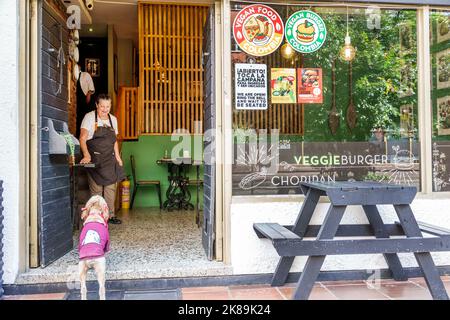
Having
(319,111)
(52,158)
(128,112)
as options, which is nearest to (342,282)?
(319,111)

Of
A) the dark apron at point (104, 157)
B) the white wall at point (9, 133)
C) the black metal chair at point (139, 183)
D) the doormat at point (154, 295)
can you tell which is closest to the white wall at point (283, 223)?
the doormat at point (154, 295)

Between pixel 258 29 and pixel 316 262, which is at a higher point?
pixel 258 29

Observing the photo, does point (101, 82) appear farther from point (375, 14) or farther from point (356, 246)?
point (356, 246)

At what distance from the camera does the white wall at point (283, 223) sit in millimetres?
3428

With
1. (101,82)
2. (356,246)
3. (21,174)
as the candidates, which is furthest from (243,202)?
(101,82)

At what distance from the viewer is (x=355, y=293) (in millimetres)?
3207

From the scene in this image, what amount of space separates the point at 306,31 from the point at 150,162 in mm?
4663

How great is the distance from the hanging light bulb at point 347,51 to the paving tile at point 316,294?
204 cm

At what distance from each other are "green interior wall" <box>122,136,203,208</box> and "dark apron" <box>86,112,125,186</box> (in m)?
2.27

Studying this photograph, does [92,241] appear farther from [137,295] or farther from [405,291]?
[405,291]
